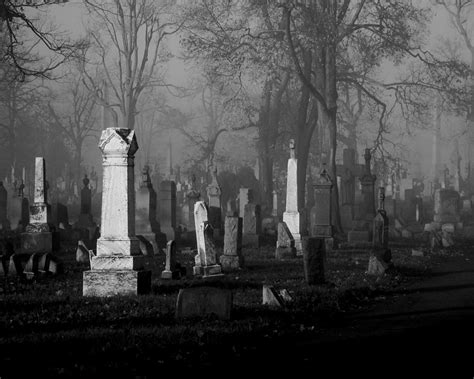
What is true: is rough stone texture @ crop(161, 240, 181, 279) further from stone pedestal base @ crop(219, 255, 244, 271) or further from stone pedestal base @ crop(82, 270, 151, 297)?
stone pedestal base @ crop(219, 255, 244, 271)

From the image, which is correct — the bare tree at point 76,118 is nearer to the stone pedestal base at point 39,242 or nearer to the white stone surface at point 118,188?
the stone pedestal base at point 39,242

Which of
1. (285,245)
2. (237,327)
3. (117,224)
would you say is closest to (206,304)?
(237,327)

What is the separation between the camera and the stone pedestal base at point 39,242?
22.0 metres

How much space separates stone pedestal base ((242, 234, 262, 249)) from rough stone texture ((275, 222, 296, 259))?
3.23m

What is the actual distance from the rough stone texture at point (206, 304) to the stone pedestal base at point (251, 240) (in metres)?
14.8

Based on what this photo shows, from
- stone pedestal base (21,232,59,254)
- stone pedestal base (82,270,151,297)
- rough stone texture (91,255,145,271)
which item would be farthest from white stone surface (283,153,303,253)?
stone pedestal base (82,270,151,297)

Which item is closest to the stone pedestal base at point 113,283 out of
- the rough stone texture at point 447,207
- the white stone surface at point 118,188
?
the white stone surface at point 118,188

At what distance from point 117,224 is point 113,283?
1.00m

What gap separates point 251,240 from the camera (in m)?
25.4

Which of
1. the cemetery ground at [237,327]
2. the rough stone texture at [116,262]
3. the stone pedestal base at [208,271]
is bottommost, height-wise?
the cemetery ground at [237,327]

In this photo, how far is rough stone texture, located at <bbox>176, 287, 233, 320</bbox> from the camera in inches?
400

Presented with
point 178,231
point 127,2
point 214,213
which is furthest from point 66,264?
point 127,2

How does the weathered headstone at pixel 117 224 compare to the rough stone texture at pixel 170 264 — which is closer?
the weathered headstone at pixel 117 224

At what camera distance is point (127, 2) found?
150 feet
